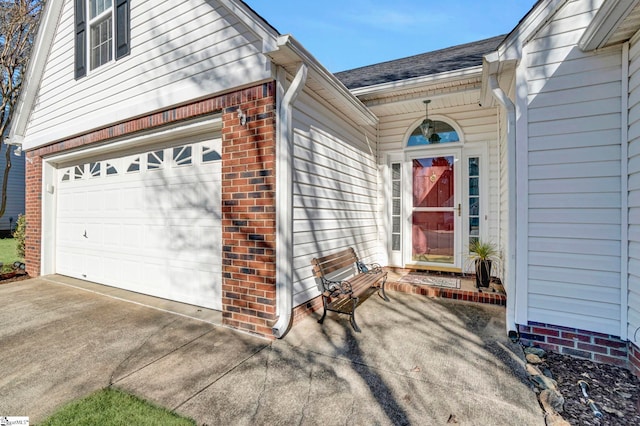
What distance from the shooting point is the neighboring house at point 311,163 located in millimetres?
2789

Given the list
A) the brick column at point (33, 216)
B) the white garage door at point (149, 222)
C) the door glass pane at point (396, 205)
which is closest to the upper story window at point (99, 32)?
the white garage door at point (149, 222)

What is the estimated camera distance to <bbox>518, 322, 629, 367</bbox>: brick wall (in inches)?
106

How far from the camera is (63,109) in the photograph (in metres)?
5.62

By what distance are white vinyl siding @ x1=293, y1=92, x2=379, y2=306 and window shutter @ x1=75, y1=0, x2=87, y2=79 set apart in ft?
14.7

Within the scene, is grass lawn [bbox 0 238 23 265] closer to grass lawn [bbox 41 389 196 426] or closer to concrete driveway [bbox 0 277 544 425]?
concrete driveway [bbox 0 277 544 425]

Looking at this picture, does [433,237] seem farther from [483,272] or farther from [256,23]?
[256,23]

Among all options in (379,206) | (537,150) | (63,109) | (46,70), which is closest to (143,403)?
(537,150)

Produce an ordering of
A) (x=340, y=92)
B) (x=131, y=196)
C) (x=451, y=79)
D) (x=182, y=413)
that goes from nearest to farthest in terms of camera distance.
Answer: (x=182, y=413) → (x=340, y=92) → (x=451, y=79) → (x=131, y=196)

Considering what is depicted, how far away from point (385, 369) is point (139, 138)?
4.58m

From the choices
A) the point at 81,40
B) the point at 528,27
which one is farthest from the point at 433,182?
the point at 81,40

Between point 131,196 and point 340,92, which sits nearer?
point 340,92

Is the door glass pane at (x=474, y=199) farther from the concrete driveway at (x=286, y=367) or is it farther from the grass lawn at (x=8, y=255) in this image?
the grass lawn at (x=8, y=255)

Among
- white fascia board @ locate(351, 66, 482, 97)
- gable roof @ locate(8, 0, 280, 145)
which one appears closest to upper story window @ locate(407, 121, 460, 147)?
white fascia board @ locate(351, 66, 482, 97)

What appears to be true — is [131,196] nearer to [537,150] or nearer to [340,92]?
[340,92]
